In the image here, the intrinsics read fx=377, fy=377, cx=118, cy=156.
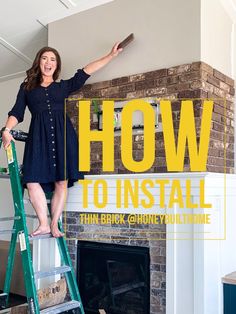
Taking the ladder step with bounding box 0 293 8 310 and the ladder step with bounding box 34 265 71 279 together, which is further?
the ladder step with bounding box 0 293 8 310

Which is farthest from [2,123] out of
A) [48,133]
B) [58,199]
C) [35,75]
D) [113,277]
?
[113,277]

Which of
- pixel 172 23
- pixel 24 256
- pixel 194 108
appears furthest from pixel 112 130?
pixel 24 256

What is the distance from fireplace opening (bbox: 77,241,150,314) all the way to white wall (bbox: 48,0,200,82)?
1.43 meters

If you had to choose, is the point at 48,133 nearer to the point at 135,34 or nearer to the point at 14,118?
the point at 14,118

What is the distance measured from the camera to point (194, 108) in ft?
8.75

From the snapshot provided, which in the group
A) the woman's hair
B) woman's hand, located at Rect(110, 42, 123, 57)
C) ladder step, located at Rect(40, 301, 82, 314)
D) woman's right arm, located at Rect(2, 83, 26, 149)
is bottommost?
ladder step, located at Rect(40, 301, 82, 314)

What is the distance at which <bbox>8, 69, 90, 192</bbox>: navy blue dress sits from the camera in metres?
2.90

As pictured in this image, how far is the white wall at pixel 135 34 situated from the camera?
9.05 ft

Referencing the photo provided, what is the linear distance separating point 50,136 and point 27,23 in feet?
4.29

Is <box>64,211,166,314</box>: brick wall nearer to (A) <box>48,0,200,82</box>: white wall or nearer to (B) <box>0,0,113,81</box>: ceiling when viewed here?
(A) <box>48,0,200,82</box>: white wall

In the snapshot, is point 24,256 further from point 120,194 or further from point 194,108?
point 194,108

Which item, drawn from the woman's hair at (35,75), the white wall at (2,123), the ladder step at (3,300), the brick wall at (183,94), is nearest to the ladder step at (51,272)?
the ladder step at (3,300)

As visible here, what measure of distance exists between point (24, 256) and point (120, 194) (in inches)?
33.2

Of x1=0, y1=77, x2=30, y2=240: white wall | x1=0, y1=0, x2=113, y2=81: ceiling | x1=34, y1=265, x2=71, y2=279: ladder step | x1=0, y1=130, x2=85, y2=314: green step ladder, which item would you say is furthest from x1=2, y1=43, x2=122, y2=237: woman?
x1=0, y1=77, x2=30, y2=240: white wall
